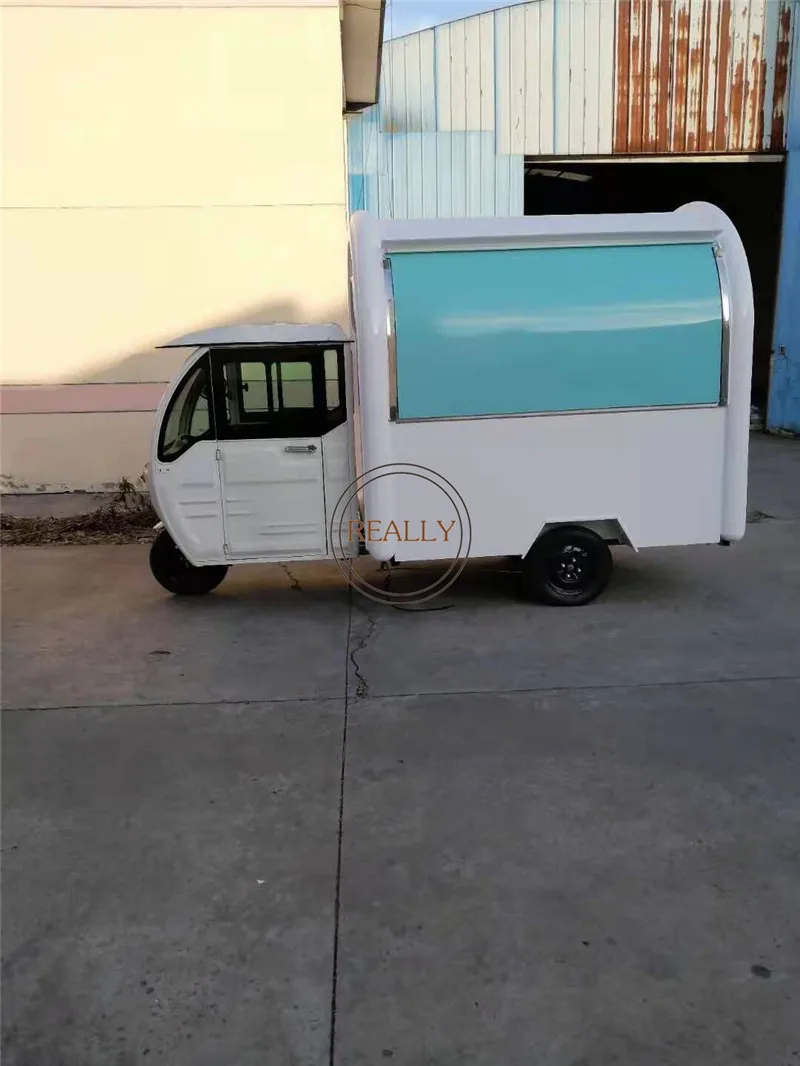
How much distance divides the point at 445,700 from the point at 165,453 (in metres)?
2.76

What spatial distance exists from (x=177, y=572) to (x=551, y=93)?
9.53 meters

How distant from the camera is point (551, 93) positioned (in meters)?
12.6

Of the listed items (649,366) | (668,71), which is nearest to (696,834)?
(649,366)

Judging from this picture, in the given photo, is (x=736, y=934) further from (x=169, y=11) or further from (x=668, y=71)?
(x=668, y=71)

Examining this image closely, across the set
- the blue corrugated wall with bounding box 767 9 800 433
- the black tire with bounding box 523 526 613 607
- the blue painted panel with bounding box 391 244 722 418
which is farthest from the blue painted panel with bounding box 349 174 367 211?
the black tire with bounding box 523 526 613 607

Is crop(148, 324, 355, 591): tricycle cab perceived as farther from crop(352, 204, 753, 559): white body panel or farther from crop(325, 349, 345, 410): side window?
crop(352, 204, 753, 559): white body panel

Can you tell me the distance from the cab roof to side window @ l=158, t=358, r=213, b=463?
0.16 meters

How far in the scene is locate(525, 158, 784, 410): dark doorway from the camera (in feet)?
48.3

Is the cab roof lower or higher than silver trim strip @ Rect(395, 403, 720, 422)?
higher

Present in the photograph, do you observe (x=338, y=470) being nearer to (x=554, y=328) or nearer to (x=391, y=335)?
(x=391, y=335)

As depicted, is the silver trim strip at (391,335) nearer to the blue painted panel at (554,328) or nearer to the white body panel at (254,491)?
the blue painted panel at (554,328)

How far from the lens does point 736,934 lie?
3018mm

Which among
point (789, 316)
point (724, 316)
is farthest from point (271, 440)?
point (789, 316)

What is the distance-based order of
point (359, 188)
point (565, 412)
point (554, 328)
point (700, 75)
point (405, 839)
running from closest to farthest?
point (405, 839), point (554, 328), point (565, 412), point (359, 188), point (700, 75)
